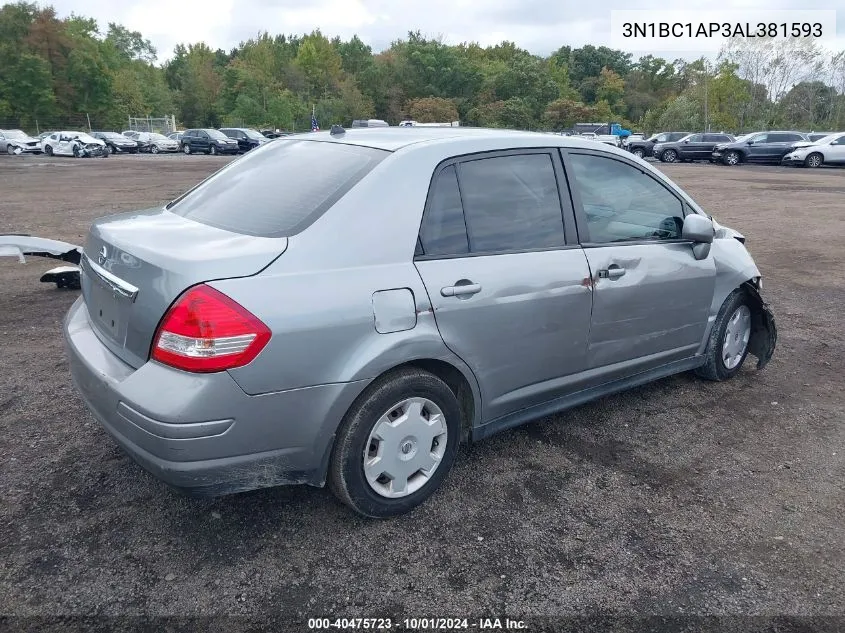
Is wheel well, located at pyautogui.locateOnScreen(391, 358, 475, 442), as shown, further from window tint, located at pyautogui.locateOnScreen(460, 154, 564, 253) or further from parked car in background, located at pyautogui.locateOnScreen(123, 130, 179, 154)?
parked car in background, located at pyautogui.locateOnScreen(123, 130, 179, 154)

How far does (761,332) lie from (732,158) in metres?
30.0

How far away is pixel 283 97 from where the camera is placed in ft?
234

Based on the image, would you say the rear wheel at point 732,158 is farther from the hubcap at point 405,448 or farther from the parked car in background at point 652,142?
the hubcap at point 405,448

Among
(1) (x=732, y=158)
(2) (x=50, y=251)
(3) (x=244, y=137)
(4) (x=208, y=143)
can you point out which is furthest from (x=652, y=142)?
(2) (x=50, y=251)

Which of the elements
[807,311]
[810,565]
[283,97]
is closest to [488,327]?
[810,565]

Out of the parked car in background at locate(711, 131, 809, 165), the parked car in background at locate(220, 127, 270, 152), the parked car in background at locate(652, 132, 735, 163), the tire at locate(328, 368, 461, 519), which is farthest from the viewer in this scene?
the parked car in background at locate(220, 127, 270, 152)

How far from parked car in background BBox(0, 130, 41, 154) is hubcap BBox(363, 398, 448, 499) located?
44.2 meters

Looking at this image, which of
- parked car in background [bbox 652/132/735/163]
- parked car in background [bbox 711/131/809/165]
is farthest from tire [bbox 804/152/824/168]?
A: parked car in background [bbox 652/132/735/163]

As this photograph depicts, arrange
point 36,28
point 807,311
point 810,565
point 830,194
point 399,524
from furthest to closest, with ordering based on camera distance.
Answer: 1. point 36,28
2. point 830,194
3. point 807,311
4. point 399,524
5. point 810,565

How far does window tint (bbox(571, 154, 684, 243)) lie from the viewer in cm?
375

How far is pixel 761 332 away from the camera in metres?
4.94

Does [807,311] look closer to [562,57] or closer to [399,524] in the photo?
[399,524]

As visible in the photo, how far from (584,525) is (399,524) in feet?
2.72

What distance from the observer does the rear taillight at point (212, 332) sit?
2.52 metres
